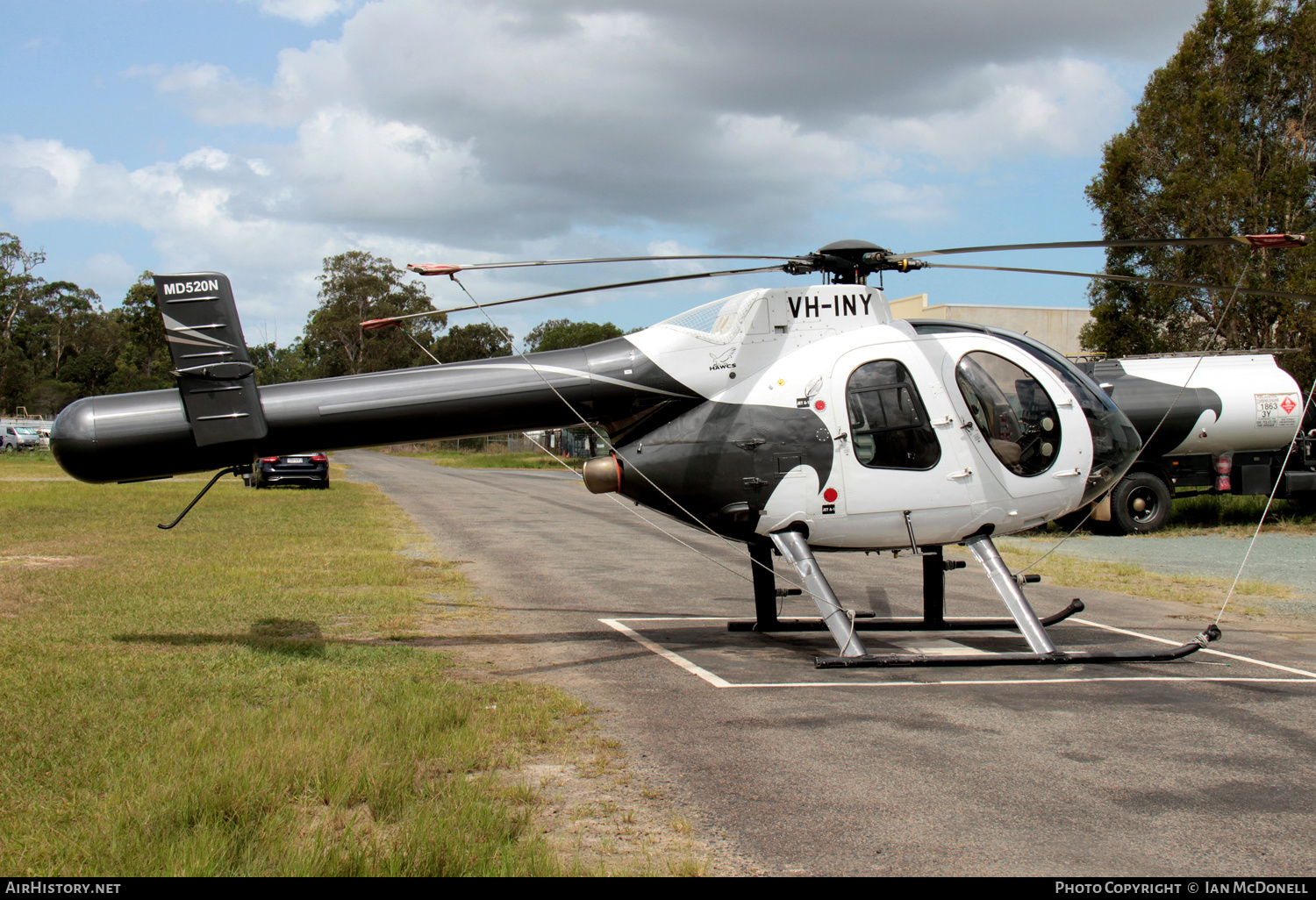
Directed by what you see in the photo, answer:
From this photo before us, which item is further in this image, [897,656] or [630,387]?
[630,387]

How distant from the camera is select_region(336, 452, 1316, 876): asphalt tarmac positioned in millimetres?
4426

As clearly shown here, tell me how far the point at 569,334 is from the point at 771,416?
9129cm

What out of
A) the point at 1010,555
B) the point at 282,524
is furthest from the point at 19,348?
the point at 1010,555

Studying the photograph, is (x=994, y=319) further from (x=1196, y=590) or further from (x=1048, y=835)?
(x=1048, y=835)

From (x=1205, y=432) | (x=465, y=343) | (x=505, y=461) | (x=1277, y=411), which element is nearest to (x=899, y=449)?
(x=1205, y=432)

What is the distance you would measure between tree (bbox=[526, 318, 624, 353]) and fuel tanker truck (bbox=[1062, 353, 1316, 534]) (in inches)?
2494

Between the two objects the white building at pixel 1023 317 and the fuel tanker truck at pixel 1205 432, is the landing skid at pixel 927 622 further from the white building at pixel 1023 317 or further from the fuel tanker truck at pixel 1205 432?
the white building at pixel 1023 317

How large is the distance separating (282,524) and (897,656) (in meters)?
15.2

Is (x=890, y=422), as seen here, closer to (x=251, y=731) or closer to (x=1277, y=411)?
(x=251, y=731)

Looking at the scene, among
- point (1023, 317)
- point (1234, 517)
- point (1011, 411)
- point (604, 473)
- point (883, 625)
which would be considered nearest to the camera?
point (1011, 411)

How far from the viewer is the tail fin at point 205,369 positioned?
8.61 m

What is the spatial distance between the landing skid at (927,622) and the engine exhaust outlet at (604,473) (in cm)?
→ 153

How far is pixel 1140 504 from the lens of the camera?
2098 cm
